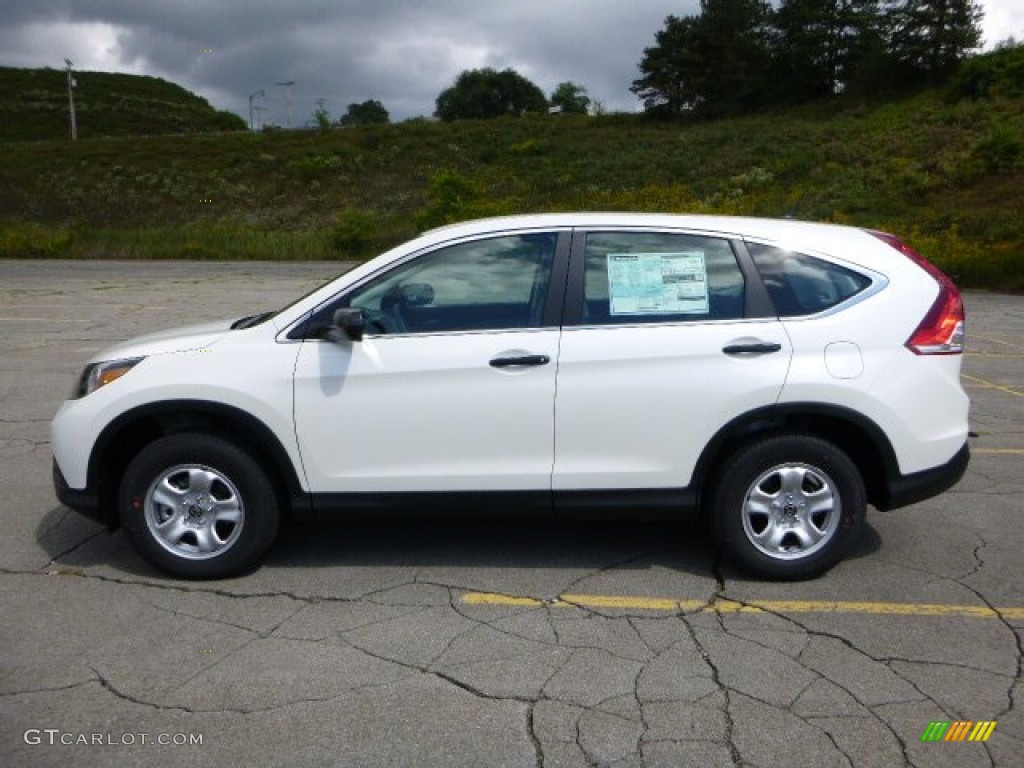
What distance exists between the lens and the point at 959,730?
322cm

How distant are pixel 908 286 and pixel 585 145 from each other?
53.7 meters

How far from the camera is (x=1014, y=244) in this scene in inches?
902

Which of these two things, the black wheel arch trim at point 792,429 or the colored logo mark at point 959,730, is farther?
the black wheel arch trim at point 792,429

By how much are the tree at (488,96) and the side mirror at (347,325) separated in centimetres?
10810

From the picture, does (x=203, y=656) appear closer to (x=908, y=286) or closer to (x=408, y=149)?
(x=908, y=286)

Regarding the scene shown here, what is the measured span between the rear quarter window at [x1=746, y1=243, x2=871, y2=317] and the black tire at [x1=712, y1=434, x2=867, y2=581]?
61 centimetres

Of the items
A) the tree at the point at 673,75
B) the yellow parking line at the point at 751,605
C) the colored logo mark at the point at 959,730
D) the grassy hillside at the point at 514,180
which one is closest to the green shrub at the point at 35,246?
the grassy hillside at the point at 514,180

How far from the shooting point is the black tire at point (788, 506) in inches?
171

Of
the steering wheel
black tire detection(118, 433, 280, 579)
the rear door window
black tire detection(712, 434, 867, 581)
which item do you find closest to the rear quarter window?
the rear door window

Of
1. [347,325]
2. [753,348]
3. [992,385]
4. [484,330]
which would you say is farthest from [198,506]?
[992,385]

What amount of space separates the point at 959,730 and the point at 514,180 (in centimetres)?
4766

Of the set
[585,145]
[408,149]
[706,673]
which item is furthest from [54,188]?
[706,673]

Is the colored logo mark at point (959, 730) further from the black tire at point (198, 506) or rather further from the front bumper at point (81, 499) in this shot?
the front bumper at point (81, 499)

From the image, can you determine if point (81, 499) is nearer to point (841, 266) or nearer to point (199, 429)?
point (199, 429)
